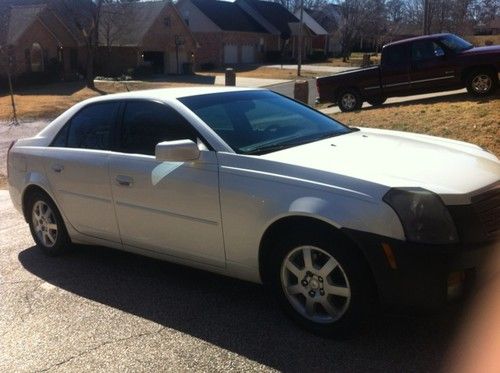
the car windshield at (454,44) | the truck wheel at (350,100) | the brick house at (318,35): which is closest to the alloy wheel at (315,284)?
the car windshield at (454,44)

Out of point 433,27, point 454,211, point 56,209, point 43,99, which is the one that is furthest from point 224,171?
point 433,27

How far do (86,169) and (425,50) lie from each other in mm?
12471

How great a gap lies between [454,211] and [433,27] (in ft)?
168

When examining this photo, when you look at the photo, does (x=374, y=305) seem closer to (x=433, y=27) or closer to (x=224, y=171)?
(x=224, y=171)

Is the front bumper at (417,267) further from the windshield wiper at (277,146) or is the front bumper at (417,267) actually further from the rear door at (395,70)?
the rear door at (395,70)

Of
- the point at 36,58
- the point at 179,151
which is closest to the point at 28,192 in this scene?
the point at 179,151

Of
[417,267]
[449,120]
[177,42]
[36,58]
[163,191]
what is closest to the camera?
[417,267]

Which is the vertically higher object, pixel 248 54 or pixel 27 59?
pixel 27 59

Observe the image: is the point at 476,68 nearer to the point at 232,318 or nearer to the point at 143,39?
the point at 232,318

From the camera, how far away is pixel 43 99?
103 feet

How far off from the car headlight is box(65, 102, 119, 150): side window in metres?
2.69

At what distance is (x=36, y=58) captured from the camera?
42.6m

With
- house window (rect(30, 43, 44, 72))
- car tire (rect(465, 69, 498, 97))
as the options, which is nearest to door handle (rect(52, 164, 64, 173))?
car tire (rect(465, 69, 498, 97))

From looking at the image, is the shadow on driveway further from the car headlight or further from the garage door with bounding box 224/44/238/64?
the garage door with bounding box 224/44/238/64
